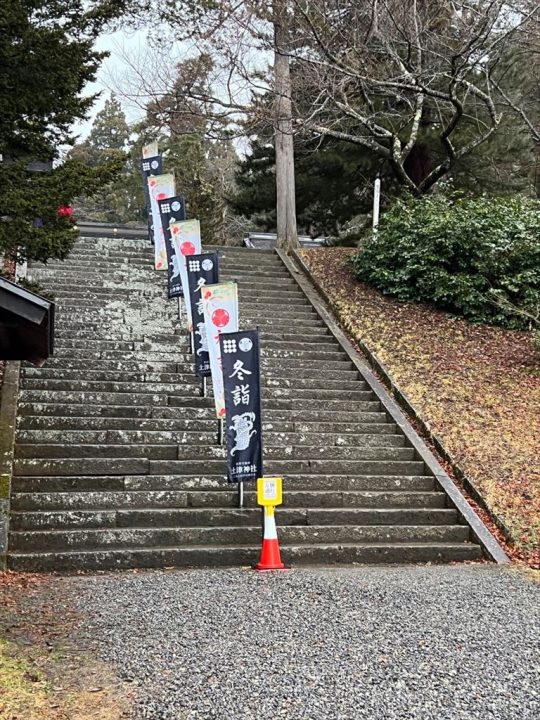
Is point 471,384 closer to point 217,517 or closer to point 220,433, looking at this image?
point 220,433

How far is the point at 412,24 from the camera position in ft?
36.7

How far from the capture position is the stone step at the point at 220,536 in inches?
241

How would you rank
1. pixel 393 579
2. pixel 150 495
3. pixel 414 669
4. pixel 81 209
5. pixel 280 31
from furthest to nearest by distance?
pixel 81 209 < pixel 280 31 < pixel 150 495 < pixel 393 579 < pixel 414 669

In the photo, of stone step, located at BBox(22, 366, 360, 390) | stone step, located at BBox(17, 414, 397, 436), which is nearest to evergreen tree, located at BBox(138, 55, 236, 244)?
stone step, located at BBox(22, 366, 360, 390)

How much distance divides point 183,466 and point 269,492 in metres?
1.53

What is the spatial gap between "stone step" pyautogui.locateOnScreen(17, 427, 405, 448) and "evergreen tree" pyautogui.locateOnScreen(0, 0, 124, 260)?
196 cm

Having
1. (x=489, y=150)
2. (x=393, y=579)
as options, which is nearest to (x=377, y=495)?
(x=393, y=579)

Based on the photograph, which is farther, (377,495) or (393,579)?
(377,495)

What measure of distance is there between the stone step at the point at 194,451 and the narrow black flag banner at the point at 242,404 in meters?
0.95

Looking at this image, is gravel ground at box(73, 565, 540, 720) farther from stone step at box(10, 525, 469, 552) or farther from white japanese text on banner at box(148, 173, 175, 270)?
white japanese text on banner at box(148, 173, 175, 270)

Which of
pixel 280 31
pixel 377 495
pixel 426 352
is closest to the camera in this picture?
pixel 377 495

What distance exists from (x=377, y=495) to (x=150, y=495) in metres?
2.43

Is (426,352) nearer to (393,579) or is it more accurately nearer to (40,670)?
(393,579)

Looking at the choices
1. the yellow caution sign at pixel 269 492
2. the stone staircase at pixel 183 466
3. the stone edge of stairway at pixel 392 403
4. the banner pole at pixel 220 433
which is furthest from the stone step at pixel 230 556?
the banner pole at pixel 220 433
